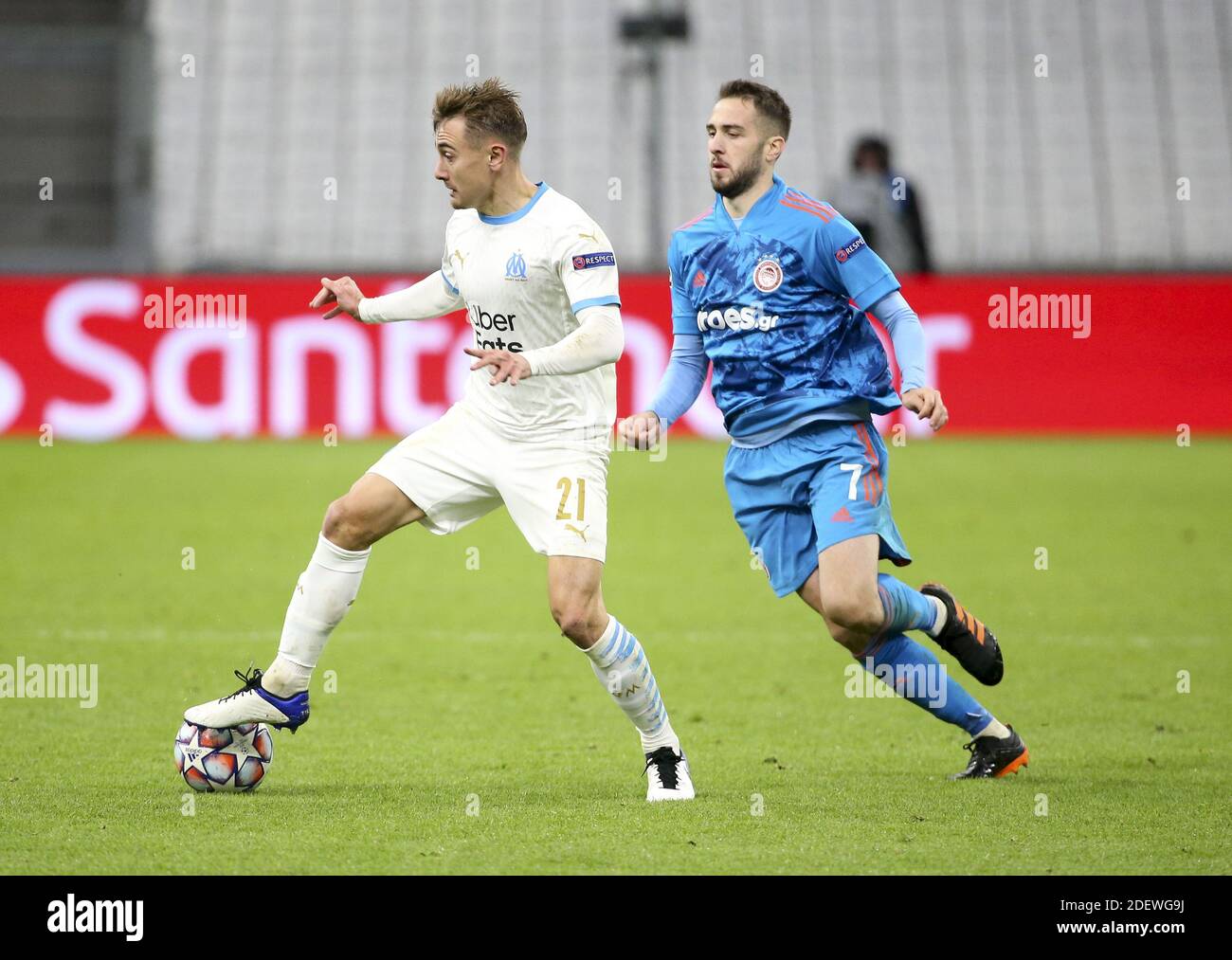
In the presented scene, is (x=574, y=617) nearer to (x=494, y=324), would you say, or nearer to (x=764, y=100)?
(x=494, y=324)

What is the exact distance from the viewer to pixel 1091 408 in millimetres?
15906

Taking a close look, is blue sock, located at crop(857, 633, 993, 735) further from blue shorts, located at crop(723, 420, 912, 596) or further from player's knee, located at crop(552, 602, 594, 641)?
player's knee, located at crop(552, 602, 594, 641)

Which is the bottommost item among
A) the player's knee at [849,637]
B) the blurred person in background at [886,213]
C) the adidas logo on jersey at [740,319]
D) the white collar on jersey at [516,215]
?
the player's knee at [849,637]

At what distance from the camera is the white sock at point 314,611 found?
5.38 metres

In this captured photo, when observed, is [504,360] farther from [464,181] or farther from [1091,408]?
Result: [1091,408]

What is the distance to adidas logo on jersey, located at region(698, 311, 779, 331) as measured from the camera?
5402mm

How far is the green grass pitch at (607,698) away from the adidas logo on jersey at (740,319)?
4.44ft

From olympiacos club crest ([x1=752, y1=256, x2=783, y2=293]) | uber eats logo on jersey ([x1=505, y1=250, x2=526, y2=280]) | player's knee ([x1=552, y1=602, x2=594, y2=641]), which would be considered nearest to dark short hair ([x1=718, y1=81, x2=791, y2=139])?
olympiacos club crest ([x1=752, y1=256, x2=783, y2=293])

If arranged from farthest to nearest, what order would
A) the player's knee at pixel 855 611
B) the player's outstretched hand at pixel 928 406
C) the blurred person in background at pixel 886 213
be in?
the blurred person in background at pixel 886 213 → the player's knee at pixel 855 611 → the player's outstretched hand at pixel 928 406

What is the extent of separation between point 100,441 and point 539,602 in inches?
296

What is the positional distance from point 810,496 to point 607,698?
1.94 m

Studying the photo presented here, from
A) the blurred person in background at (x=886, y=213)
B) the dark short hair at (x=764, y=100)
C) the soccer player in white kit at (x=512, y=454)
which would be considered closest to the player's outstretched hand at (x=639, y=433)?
the soccer player in white kit at (x=512, y=454)

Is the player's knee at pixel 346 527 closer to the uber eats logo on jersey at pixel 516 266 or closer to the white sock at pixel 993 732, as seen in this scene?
the uber eats logo on jersey at pixel 516 266
